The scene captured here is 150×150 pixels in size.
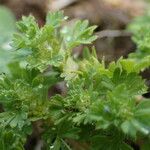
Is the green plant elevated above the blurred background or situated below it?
below

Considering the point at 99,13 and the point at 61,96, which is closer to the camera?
the point at 61,96

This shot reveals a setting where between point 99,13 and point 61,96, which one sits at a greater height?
point 99,13

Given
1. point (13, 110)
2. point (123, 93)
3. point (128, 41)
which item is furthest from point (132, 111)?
point (128, 41)

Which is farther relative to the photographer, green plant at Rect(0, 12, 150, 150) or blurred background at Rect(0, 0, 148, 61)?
blurred background at Rect(0, 0, 148, 61)

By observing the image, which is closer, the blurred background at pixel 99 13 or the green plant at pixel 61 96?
the green plant at pixel 61 96

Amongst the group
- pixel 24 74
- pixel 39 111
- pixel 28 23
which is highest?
pixel 28 23

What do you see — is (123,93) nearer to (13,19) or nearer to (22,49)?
(22,49)

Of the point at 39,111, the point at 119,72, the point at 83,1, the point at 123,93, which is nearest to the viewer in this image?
the point at 123,93

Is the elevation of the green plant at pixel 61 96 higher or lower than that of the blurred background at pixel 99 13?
lower
